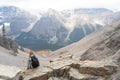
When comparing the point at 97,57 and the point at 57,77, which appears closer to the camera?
the point at 57,77

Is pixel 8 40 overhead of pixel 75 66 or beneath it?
overhead

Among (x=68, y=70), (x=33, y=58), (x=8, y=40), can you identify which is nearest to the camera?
(x=68, y=70)

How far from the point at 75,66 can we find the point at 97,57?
6119 mm

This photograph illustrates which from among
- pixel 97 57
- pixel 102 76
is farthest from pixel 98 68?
pixel 97 57

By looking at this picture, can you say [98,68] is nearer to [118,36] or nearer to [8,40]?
[118,36]

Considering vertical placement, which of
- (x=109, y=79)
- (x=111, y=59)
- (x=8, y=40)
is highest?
(x=8, y=40)

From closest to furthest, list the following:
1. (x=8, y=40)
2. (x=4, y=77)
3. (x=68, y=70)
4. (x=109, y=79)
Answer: (x=109, y=79) < (x=68, y=70) < (x=4, y=77) < (x=8, y=40)

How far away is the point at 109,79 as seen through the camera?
31062 mm

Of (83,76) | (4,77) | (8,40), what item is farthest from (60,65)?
(8,40)

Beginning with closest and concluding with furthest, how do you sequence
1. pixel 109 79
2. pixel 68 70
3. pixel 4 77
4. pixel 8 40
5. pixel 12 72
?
pixel 109 79 < pixel 68 70 < pixel 4 77 < pixel 12 72 < pixel 8 40

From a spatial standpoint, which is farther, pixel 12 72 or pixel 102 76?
pixel 12 72

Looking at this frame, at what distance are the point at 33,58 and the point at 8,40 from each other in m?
125

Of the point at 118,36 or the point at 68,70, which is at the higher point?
the point at 118,36

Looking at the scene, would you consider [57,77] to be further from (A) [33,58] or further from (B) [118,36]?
(B) [118,36]
